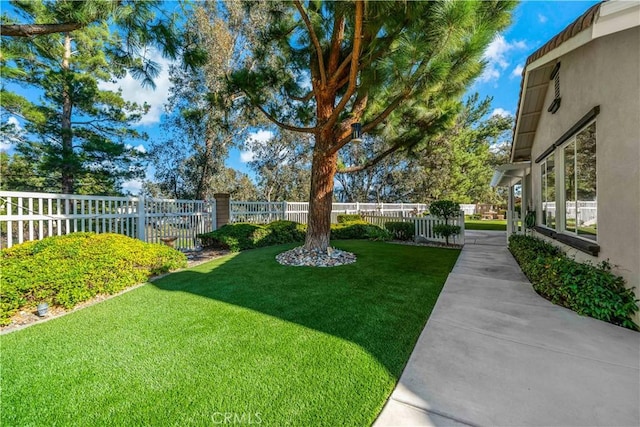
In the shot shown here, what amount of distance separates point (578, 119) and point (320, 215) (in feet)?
17.4

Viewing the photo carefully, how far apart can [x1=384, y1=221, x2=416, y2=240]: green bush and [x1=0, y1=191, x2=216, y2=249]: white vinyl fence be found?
684 centimetres

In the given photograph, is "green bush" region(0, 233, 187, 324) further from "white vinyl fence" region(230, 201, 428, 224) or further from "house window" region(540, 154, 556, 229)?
"house window" region(540, 154, 556, 229)

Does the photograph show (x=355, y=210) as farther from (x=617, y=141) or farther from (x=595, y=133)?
(x=617, y=141)

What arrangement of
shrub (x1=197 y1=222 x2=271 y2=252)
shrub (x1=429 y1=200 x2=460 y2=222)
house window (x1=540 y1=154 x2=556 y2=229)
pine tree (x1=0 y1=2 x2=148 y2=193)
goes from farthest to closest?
pine tree (x1=0 y1=2 x2=148 y2=193) < shrub (x1=429 y1=200 x2=460 y2=222) < shrub (x1=197 y1=222 x2=271 y2=252) < house window (x1=540 y1=154 x2=556 y2=229)

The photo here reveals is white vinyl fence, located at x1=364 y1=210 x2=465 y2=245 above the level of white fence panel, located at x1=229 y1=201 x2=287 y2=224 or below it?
below

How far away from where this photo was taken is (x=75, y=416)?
5.96ft

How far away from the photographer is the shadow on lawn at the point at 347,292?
115 inches

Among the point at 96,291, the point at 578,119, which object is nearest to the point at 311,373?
the point at 96,291

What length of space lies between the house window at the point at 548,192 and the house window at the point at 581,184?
88 cm

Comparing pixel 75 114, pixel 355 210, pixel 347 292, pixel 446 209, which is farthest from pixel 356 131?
pixel 75 114

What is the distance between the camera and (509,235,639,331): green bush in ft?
10.2

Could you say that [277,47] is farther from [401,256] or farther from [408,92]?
[401,256]

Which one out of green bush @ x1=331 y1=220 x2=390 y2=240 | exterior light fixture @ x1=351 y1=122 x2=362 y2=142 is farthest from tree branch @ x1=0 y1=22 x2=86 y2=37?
green bush @ x1=331 y1=220 x2=390 y2=240

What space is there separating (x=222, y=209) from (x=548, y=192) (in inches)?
381
